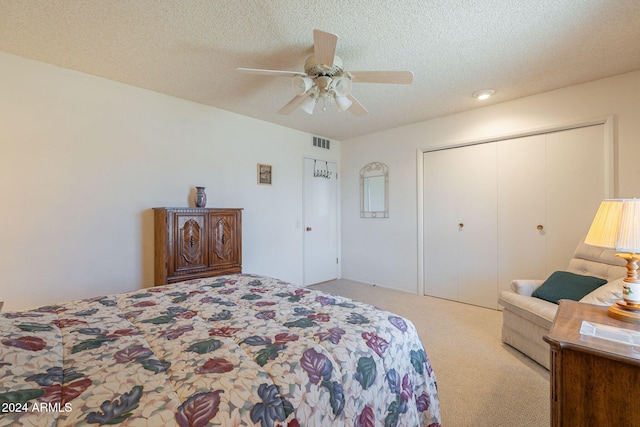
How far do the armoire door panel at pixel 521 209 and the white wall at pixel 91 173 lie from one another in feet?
10.8

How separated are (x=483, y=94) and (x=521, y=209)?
1.39 meters

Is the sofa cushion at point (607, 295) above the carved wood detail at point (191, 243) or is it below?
below

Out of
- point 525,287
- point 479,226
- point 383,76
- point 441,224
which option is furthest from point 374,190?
point 383,76

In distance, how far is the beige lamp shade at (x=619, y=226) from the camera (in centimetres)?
122

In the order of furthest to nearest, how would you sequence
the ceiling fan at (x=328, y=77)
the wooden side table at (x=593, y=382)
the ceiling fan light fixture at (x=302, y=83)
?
the ceiling fan light fixture at (x=302, y=83) → the ceiling fan at (x=328, y=77) → the wooden side table at (x=593, y=382)

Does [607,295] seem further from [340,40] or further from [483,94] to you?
→ [340,40]

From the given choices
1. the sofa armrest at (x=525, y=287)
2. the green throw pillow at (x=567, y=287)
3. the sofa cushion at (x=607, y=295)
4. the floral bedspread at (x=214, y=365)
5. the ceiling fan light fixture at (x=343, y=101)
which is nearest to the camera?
the floral bedspread at (x=214, y=365)

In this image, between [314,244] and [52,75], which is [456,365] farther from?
[52,75]

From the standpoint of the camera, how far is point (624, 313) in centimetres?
126

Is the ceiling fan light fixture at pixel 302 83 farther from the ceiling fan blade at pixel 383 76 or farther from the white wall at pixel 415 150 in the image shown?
the white wall at pixel 415 150

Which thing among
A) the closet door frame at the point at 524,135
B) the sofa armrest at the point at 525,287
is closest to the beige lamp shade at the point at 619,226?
the sofa armrest at the point at 525,287

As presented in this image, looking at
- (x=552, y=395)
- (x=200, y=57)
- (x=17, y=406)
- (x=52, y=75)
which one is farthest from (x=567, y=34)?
(x=52, y=75)

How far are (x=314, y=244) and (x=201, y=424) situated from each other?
13.1 feet

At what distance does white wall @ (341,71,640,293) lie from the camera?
261cm
